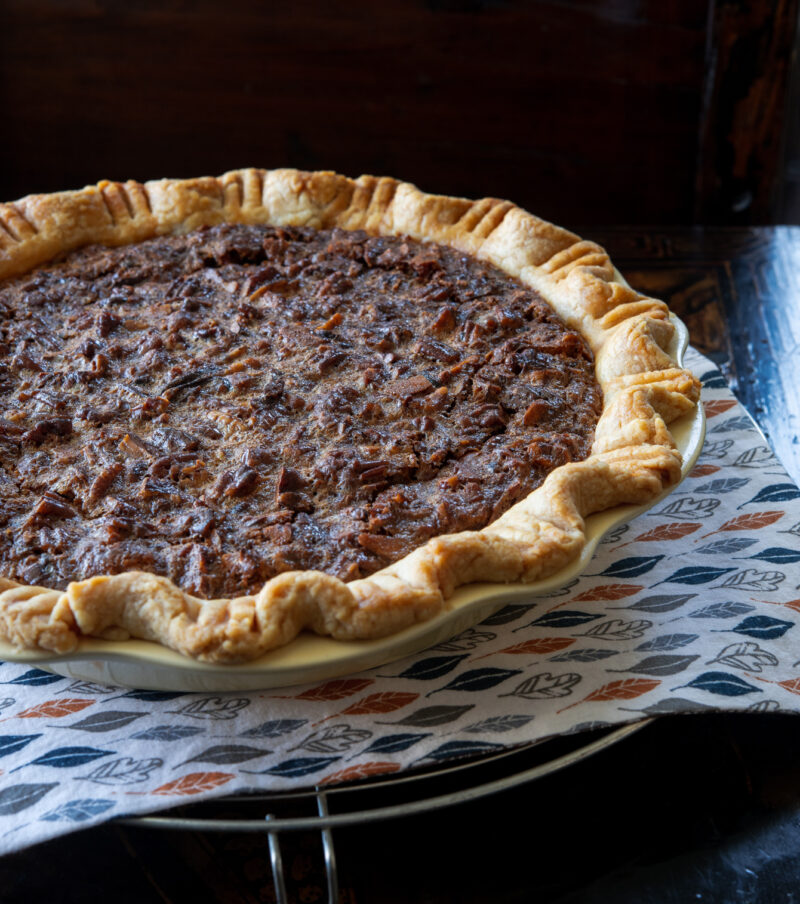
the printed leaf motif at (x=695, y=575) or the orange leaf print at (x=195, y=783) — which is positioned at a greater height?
the printed leaf motif at (x=695, y=575)

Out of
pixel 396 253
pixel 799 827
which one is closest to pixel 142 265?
pixel 396 253

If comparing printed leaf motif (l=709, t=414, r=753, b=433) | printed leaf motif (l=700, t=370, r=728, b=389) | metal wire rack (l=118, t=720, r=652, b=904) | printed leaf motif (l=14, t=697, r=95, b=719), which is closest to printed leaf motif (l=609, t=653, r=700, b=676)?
metal wire rack (l=118, t=720, r=652, b=904)

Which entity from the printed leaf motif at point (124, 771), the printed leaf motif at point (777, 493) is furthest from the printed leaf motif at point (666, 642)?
the printed leaf motif at point (124, 771)

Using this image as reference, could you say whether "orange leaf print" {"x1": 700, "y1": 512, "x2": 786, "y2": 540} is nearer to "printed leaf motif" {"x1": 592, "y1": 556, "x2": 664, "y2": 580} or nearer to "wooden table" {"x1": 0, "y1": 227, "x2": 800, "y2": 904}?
"printed leaf motif" {"x1": 592, "y1": 556, "x2": 664, "y2": 580}

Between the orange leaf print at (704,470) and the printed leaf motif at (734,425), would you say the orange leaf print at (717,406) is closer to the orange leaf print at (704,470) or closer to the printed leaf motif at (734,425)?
the printed leaf motif at (734,425)

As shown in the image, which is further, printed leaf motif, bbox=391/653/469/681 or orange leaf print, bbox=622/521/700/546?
orange leaf print, bbox=622/521/700/546

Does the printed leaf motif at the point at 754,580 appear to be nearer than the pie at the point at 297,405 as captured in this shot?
No

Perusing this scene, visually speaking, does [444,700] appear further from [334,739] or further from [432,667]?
[334,739]

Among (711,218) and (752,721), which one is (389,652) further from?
(711,218)
